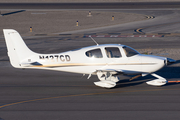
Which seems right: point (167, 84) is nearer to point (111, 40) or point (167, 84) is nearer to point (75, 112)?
point (75, 112)

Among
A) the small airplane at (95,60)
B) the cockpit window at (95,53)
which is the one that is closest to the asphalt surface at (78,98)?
the small airplane at (95,60)

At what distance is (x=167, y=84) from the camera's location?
48.7 ft

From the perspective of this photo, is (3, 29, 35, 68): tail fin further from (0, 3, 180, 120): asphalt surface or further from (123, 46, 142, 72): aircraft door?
(123, 46, 142, 72): aircraft door

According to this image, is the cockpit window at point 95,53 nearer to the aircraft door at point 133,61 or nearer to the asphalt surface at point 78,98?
the aircraft door at point 133,61

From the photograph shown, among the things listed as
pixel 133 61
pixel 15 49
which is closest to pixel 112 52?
pixel 133 61

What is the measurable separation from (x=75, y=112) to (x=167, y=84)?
20.6ft

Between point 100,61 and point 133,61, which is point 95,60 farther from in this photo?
point 133,61

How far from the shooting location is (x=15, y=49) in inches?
567

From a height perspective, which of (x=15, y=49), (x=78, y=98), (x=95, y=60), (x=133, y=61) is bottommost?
(x=78, y=98)

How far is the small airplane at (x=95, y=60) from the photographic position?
14.2 metres

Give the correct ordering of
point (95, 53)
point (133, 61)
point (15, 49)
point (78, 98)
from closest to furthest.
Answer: point (78, 98) → point (133, 61) → point (95, 53) → point (15, 49)

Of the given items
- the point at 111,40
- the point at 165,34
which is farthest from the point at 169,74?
the point at 165,34

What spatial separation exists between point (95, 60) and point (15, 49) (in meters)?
4.35

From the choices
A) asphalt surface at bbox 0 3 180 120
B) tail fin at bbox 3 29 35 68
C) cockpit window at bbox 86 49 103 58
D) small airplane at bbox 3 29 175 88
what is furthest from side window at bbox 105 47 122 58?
tail fin at bbox 3 29 35 68
